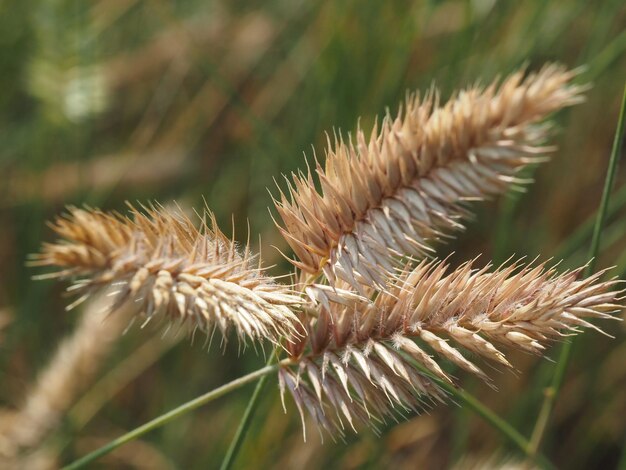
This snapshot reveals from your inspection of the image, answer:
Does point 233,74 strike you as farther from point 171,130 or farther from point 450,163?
point 450,163

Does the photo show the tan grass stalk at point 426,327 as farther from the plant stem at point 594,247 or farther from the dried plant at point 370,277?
the plant stem at point 594,247

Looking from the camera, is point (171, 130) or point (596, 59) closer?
point (596, 59)

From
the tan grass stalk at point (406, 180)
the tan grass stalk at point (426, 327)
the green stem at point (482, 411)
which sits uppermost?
the tan grass stalk at point (406, 180)

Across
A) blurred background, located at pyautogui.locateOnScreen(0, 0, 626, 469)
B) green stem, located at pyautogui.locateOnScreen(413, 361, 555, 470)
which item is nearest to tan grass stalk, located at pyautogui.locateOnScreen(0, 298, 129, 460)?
blurred background, located at pyautogui.locateOnScreen(0, 0, 626, 469)

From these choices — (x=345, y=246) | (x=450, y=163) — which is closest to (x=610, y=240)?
(x=450, y=163)

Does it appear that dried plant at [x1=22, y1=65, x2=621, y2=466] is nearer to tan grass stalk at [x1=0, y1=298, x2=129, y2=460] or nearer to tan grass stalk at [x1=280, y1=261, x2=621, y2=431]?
tan grass stalk at [x1=280, y1=261, x2=621, y2=431]

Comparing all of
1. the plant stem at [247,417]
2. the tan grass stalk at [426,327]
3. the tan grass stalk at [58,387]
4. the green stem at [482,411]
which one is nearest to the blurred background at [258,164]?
the tan grass stalk at [58,387]

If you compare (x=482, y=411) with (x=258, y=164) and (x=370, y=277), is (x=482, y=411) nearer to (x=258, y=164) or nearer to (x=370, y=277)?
(x=370, y=277)

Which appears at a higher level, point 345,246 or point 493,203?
point 493,203
